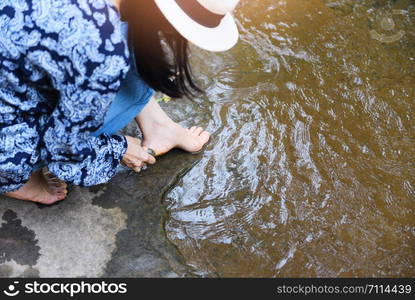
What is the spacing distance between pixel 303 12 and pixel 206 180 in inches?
60.1

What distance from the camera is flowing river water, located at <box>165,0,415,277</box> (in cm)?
206

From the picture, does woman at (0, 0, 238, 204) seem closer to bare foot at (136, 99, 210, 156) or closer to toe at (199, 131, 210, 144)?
bare foot at (136, 99, 210, 156)

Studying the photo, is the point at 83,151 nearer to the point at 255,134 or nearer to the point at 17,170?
the point at 17,170

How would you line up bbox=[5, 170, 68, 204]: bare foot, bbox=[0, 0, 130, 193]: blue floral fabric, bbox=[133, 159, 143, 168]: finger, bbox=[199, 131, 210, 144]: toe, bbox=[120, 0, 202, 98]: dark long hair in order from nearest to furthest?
bbox=[0, 0, 130, 193]: blue floral fabric → bbox=[120, 0, 202, 98]: dark long hair → bbox=[5, 170, 68, 204]: bare foot → bbox=[133, 159, 143, 168]: finger → bbox=[199, 131, 210, 144]: toe

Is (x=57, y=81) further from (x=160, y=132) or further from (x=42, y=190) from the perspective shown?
(x=160, y=132)

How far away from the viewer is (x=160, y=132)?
7.61ft

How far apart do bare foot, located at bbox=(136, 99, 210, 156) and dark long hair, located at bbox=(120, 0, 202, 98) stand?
46 cm

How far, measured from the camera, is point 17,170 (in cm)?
176

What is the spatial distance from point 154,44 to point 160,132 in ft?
2.44

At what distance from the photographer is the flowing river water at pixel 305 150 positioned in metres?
2.06

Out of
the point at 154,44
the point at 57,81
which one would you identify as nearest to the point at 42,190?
the point at 57,81

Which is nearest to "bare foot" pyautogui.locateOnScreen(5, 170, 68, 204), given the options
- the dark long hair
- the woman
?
the woman

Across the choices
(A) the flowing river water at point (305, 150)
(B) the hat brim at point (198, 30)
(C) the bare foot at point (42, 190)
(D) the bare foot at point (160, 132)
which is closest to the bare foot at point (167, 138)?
(D) the bare foot at point (160, 132)

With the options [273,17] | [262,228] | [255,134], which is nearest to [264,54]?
[273,17]
